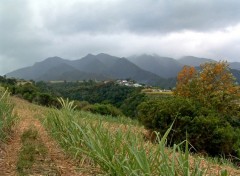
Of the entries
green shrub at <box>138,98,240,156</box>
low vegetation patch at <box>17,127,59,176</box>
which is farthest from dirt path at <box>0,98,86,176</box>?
green shrub at <box>138,98,240,156</box>

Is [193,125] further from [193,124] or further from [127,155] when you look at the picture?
[127,155]

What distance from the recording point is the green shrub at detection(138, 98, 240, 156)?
11797 millimetres

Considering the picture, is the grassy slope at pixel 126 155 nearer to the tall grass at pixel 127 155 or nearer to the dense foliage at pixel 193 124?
the tall grass at pixel 127 155

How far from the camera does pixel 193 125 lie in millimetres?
11812

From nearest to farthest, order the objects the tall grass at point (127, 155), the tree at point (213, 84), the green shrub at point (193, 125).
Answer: the tall grass at point (127, 155) → the green shrub at point (193, 125) → the tree at point (213, 84)

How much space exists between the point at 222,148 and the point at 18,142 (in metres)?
6.96

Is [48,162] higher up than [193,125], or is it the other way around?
[48,162]

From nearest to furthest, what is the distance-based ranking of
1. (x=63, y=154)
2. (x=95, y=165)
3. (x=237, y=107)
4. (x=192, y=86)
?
(x=95, y=165) < (x=63, y=154) < (x=237, y=107) < (x=192, y=86)

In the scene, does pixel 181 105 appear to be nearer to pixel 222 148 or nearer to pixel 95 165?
pixel 222 148

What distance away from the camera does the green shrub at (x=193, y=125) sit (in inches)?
464

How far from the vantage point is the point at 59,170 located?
5.01m

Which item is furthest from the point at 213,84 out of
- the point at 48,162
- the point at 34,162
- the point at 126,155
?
the point at 126,155

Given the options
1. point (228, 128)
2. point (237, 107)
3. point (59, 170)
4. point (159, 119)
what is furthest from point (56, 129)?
point (237, 107)

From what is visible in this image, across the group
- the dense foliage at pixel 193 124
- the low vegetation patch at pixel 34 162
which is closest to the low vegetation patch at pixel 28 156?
the low vegetation patch at pixel 34 162
